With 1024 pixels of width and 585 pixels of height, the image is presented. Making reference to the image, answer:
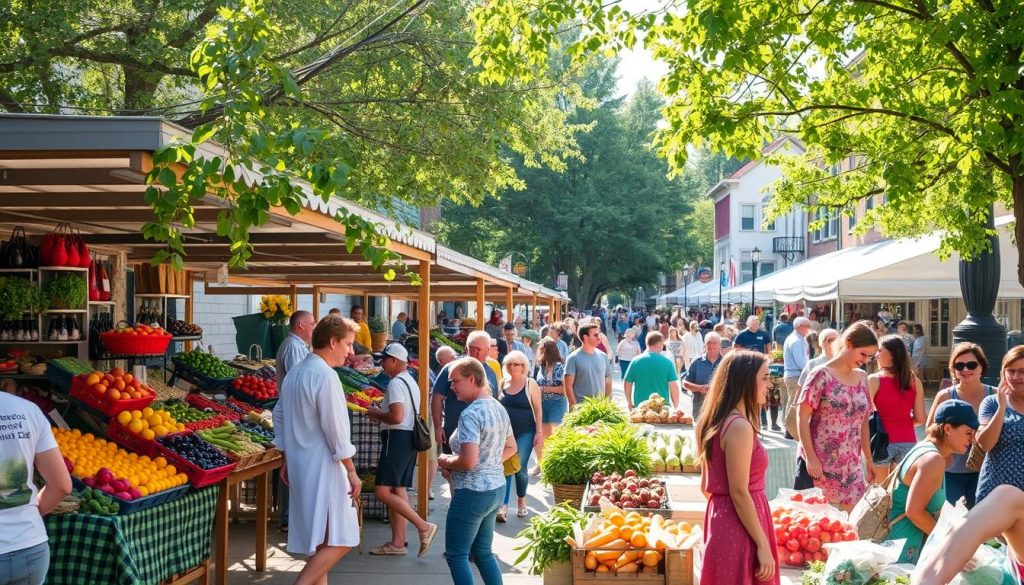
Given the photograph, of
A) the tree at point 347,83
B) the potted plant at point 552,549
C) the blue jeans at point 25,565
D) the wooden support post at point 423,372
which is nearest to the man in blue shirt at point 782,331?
the tree at point 347,83

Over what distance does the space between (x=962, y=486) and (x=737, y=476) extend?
294 cm

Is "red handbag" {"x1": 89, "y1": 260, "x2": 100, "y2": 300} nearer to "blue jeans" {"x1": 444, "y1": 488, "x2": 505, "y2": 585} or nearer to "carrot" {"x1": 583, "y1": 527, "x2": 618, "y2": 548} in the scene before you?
"blue jeans" {"x1": 444, "y1": 488, "x2": 505, "y2": 585}

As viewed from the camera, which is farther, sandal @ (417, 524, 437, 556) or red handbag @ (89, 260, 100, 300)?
red handbag @ (89, 260, 100, 300)

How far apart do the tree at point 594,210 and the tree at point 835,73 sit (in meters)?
39.7

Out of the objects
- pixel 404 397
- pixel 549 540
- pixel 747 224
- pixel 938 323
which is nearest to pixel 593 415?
pixel 404 397

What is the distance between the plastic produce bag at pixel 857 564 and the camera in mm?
4965

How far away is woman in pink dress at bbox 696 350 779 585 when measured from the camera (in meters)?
4.80

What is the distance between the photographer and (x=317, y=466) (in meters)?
6.19

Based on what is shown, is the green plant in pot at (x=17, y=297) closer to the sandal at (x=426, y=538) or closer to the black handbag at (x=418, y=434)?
the black handbag at (x=418, y=434)

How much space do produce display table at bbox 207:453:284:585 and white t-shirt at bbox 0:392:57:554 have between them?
9.51 feet

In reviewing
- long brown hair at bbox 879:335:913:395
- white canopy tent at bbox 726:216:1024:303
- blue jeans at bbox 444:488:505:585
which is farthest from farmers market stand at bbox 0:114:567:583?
white canopy tent at bbox 726:216:1024:303

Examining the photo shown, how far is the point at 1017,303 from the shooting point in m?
24.7

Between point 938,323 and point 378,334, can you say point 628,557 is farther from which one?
point 938,323

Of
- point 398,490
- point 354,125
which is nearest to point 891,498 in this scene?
point 398,490
